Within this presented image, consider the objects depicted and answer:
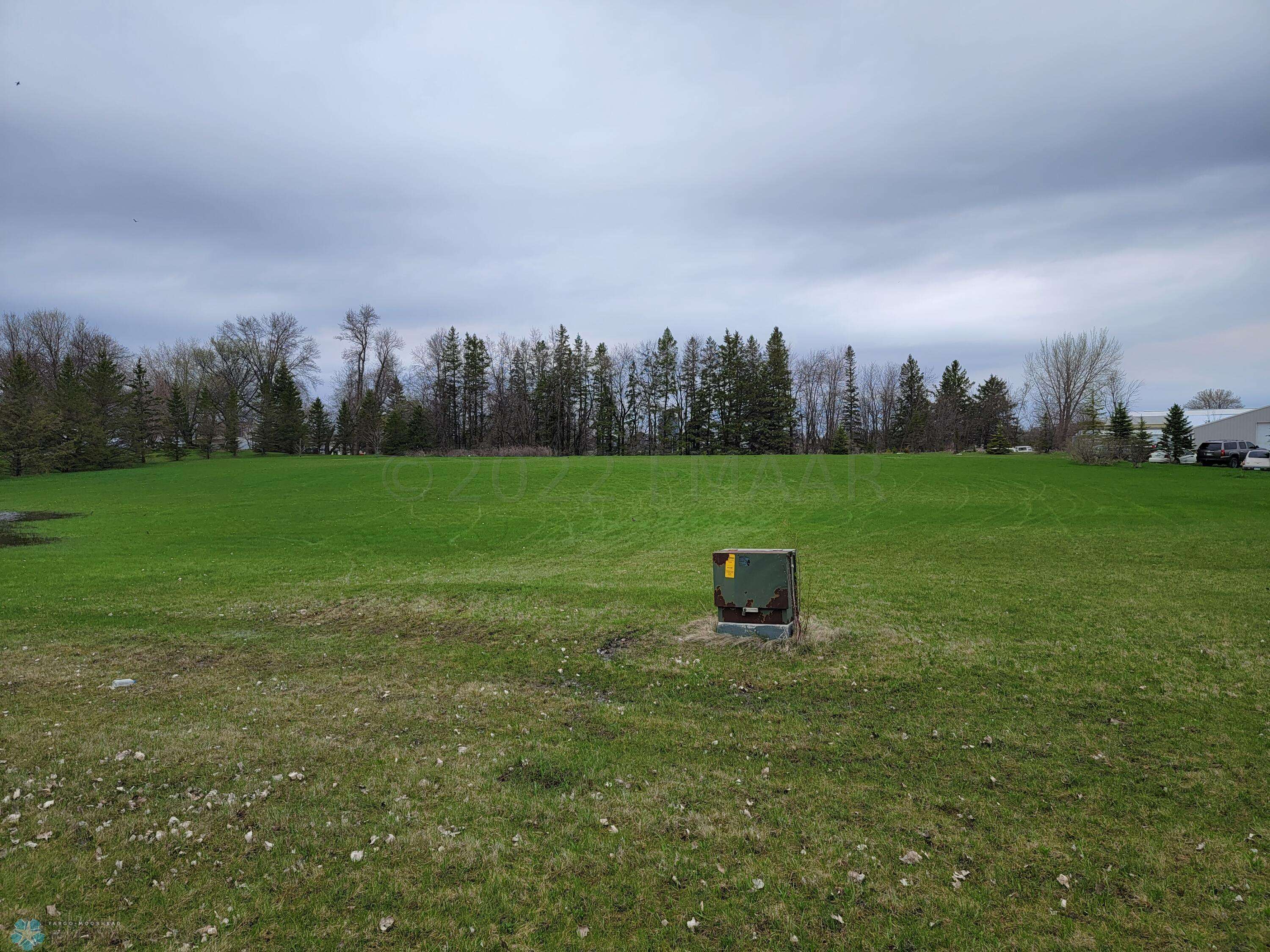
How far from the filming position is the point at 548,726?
21.7ft

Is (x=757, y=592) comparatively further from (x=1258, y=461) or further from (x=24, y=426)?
(x=24, y=426)

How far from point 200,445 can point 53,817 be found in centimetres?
7287

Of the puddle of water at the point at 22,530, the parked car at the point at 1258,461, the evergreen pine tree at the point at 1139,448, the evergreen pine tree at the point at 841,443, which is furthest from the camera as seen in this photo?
the evergreen pine tree at the point at 841,443

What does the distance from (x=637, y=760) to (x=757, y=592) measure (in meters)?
4.38

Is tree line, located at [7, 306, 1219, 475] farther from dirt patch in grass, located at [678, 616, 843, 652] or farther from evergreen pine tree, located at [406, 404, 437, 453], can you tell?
dirt patch in grass, located at [678, 616, 843, 652]

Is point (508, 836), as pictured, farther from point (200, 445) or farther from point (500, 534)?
point (200, 445)

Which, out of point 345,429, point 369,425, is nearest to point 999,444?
point 369,425

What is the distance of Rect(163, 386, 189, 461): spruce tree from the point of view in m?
62.3

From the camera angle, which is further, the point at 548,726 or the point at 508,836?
the point at 548,726

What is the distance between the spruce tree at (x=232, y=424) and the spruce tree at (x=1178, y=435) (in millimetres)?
85880

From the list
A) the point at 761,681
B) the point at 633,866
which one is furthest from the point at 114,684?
the point at 761,681

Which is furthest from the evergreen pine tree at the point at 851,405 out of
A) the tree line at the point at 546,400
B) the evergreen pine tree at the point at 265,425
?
the evergreen pine tree at the point at 265,425

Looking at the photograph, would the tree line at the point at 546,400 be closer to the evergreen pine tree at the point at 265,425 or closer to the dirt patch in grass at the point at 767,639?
the evergreen pine tree at the point at 265,425

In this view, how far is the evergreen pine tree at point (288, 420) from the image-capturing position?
68375 millimetres
